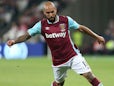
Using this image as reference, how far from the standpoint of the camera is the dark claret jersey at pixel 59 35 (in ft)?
36.8

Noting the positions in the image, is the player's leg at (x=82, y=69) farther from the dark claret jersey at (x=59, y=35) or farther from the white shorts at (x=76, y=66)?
the dark claret jersey at (x=59, y=35)

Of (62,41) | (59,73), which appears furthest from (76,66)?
(62,41)

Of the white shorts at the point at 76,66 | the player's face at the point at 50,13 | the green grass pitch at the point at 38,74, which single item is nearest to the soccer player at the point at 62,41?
the white shorts at the point at 76,66

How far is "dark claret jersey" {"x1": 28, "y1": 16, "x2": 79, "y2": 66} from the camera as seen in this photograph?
442 inches

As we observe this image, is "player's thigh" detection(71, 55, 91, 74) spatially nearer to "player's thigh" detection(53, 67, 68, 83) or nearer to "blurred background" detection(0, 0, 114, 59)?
"player's thigh" detection(53, 67, 68, 83)

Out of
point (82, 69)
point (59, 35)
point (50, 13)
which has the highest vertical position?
point (50, 13)

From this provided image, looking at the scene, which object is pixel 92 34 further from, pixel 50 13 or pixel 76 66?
pixel 50 13

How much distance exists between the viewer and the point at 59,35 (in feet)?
36.8

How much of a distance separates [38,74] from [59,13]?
42.2ft

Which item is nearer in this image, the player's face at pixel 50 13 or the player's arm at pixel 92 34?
the player's face at pixel 50 13

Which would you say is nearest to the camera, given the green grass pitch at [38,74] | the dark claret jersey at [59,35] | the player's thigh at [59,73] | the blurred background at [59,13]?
the dark claret jersey at [59,35]

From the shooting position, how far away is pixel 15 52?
2102cm

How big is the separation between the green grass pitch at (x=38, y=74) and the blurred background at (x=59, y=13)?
1.20 m

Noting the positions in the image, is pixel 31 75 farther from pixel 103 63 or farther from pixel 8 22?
pixel 8 22
